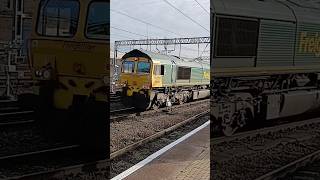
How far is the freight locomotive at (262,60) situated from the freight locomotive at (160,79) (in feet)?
0.35

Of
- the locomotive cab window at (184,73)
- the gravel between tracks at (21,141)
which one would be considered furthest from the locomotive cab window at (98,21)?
the locomotive cab window at (184,73)

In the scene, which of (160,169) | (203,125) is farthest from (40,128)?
(203,125)

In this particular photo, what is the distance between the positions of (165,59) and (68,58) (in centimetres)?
51

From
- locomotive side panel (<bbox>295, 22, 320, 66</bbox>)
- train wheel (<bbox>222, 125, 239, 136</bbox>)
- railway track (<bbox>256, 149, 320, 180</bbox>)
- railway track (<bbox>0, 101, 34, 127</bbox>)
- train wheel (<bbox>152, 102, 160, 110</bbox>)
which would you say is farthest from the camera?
railway track (<bbox>256, 149, 320, 180</bbox>)

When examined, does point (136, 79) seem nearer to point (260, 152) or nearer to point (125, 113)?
point (125, 113)

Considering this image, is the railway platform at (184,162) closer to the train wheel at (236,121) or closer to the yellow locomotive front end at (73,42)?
the train wheel at (236,121)

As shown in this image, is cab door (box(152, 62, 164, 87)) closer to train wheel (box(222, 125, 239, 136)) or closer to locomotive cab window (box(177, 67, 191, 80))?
locomotive cab window (box(177, 67, 191, 80))

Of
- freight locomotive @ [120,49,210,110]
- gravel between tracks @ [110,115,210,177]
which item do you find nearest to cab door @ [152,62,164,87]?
freight locomotive @ [120,49,210,110]

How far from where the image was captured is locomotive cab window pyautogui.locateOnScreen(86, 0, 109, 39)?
1.34 m

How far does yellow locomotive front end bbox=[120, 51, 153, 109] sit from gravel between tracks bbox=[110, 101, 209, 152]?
62 millimetres

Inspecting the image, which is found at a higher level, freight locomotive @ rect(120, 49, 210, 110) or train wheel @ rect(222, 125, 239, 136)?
freight locomotive @ rect(120, 49, 210, 110)

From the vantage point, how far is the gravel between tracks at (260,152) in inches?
77.7

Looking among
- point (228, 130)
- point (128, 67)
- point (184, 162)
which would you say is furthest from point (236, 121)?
point (128, 67)

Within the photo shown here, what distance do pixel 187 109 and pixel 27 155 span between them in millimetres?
826
